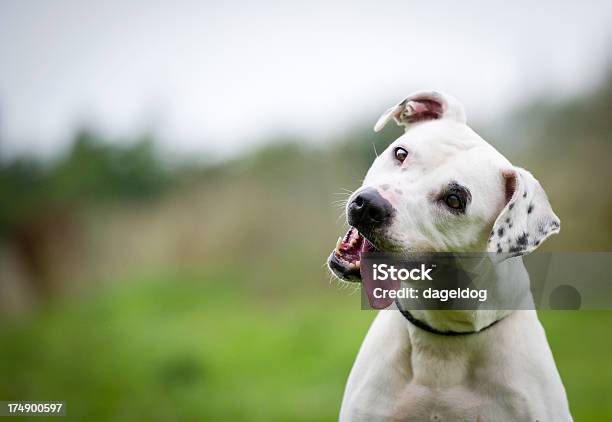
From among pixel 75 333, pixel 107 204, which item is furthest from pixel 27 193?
pixel 75 333

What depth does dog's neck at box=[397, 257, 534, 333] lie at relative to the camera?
3.48 m

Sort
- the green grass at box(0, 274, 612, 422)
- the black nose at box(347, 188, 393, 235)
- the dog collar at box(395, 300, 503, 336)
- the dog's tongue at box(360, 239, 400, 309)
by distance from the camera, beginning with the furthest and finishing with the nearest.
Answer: the green grass at box(0, 274, 612, 422) < the dog collar at box(395, 300, 503, 336) < the dog's tongue at box(360, 239, 400, 309) < the black nose at box(347, 188, 393, 235)

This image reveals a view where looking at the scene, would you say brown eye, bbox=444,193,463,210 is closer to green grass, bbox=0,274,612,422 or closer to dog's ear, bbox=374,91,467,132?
dog's ear, bbox=374,91,467,132

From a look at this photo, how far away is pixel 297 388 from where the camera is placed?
859 centimetres

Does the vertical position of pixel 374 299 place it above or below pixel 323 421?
above

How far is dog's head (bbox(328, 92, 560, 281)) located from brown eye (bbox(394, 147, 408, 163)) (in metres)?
0.01

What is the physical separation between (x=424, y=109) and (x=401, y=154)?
45 centimetres

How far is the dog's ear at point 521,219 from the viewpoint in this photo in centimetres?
338

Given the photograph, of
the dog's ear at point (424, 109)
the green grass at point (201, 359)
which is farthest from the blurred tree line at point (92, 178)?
the dog's ear at point (424, 109)

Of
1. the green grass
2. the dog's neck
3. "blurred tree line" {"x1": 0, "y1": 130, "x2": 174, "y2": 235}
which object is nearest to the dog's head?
the dog's neck

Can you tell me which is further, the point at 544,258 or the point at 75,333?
the point at 75,333

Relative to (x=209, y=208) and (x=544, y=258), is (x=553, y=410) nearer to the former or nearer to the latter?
(x=544, y=258)

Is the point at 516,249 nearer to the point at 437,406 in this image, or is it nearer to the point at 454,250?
the point at 454,250

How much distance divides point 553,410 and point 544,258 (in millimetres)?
958
